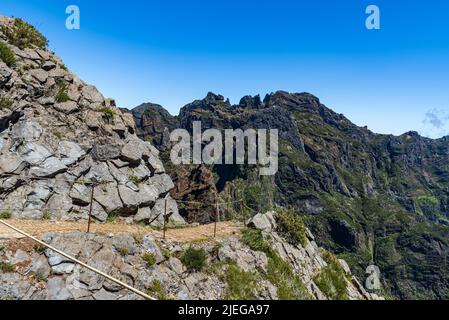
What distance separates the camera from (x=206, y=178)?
114m

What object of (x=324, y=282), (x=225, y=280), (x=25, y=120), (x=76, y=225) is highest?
(x=25, y=120)

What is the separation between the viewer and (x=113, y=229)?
23.8 meters

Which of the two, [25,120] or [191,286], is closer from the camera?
[191,286]

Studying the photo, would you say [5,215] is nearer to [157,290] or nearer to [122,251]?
A: [122,251]

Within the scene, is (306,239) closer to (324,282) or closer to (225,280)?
(324,282)

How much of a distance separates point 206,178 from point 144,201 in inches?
3313

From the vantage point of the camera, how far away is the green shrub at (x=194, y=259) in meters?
22.0

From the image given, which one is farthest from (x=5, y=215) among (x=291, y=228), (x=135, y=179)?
(x=291, y=228)

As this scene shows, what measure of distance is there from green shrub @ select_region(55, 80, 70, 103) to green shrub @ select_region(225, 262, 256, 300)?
22220 millimetres

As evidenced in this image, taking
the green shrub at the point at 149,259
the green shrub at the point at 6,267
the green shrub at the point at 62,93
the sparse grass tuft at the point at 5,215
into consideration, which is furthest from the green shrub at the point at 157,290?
the green shrub at the point at 62,93

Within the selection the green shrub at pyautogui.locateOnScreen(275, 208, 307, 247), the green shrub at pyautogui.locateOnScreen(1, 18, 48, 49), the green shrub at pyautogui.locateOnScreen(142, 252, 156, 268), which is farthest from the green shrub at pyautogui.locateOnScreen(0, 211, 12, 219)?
the green shrub at pyautogui.locateOnScreen(275, 208, 307, 247)

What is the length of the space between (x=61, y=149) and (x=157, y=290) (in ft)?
51.8

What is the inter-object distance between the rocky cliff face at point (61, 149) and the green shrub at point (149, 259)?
22.7 ft
